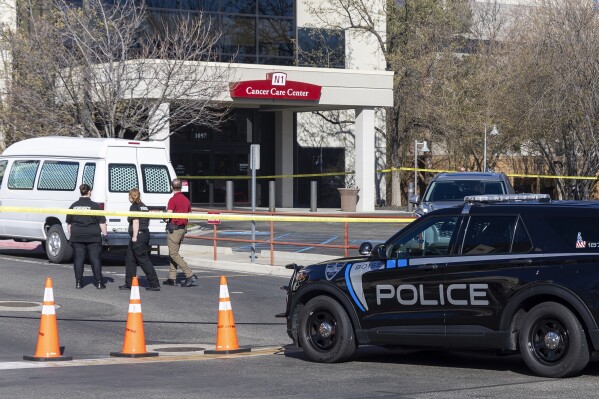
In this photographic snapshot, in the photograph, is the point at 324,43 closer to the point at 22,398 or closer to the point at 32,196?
the point at 32,196

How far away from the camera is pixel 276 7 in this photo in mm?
46188

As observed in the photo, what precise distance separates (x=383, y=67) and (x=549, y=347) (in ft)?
132

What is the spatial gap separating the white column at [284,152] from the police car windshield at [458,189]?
23375 mm

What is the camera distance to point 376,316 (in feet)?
39.0

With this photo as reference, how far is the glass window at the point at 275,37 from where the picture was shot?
4588 cm

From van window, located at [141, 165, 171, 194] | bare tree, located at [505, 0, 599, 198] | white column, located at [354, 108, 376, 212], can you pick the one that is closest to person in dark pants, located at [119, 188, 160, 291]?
van window, located at [141, 165, 171, 194]

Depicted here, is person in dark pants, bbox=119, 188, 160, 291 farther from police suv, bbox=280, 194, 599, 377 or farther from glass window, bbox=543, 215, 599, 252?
glass window, bbox=543, 215, 599, 252

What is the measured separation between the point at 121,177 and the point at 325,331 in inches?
462

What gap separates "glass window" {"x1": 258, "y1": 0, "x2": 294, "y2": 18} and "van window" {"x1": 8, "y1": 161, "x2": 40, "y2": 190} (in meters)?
22.5

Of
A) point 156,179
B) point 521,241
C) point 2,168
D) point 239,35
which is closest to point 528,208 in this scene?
point 521,241

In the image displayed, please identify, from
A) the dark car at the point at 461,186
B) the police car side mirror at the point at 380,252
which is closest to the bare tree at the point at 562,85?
the dark car at the point at 461,186

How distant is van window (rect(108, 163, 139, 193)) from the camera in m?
23.0

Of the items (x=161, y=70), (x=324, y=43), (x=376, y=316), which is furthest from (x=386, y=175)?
(x=376, y=316)

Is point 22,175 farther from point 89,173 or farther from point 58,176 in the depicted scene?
point 89,173
